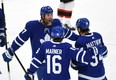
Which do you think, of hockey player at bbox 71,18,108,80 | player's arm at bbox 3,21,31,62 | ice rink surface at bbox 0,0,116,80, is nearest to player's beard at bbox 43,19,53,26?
player's arm at bbox 3,21,31,62

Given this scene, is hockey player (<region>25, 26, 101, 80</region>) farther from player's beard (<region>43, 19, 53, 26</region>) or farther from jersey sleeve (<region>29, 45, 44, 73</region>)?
player's beard (<region>43, 19, 53, 26</region>)

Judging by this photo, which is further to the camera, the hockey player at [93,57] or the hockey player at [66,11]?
the hockey player at [66,11]

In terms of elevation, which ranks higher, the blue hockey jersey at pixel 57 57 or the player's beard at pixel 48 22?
the player's beard at pixel 48 22

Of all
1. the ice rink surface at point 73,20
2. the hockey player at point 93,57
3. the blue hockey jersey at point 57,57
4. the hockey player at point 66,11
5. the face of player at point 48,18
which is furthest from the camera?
the hockey player at point 66,11

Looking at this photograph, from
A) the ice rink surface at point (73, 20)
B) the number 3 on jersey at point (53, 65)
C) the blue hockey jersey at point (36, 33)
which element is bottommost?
the ice rink surface at point (73, 20)

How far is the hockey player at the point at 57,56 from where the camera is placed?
9.82ft

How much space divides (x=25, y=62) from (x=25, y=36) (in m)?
1.26

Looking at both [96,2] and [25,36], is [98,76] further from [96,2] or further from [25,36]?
[96,2]

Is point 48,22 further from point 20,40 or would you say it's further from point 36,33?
point 20,40

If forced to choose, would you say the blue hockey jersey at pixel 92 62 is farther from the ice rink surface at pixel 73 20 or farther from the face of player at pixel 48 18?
the ice rink surface at pixel 73 20

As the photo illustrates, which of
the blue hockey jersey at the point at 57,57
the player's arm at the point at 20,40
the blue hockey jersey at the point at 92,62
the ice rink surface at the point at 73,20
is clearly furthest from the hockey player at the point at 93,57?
the ice rink surface at the point at 73,20

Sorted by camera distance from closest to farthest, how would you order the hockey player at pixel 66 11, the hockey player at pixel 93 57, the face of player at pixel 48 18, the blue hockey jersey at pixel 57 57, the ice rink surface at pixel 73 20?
1. the blue hockey jersey at pixel 57 57
2. the hockey player at pixel 93 57
3. the face of player at pixel 48 18
4. the ice rink surface at pixel 73 20
5. the hockey player at pixel 66 11

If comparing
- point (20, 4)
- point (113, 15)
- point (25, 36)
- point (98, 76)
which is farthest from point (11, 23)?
point (98, 76)

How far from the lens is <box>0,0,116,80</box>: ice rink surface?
15.1 ft
